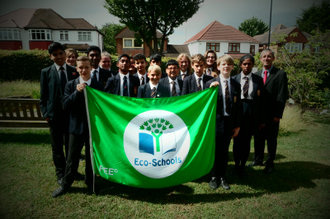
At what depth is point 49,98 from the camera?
358 centimetres

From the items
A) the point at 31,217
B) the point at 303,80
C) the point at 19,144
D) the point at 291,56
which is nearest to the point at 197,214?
the point at 31,217

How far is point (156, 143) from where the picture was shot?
3.15 m

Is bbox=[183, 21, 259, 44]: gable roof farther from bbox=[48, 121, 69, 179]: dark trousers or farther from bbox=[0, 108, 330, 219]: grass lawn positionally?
bbox=[48, 121, 69, 179]: dark trousers

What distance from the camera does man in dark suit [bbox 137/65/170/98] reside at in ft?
11.9

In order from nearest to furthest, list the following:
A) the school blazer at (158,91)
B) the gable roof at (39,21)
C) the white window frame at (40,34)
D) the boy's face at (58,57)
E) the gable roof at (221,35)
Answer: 1. the boy's face at (58,57)
2. the school blazer at (158,91)
3. the gable roof at (39,21)
4. the white window frame at (40,34)
5. the gable roof at (221,35)

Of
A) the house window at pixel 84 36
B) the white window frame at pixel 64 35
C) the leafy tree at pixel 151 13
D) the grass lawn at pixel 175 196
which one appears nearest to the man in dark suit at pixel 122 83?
the grass lawn at pixel 175 196

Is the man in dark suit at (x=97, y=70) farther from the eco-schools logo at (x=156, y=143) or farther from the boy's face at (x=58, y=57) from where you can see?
the eco-schools logo at (x=156, y=143)

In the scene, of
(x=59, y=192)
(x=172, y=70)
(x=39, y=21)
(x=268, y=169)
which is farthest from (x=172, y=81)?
(x=39, y=21)

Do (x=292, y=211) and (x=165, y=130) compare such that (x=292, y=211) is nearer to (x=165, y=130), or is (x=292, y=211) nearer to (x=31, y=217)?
(x=165, y=130)

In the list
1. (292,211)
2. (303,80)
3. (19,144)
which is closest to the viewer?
(292,211)

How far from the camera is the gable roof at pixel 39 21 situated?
3638cm

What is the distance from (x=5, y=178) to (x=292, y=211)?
18.0ft

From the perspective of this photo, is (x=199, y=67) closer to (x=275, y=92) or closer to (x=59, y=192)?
(x=275, y=92)

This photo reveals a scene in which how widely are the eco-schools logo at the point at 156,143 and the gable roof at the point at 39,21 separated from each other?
141 ft
